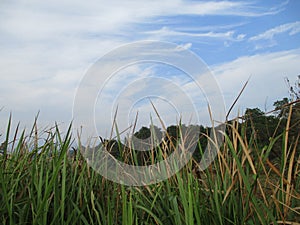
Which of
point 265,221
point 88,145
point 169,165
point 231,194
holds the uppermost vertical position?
point 88,145

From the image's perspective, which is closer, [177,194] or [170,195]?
[170,195]

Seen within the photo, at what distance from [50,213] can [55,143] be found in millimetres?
742

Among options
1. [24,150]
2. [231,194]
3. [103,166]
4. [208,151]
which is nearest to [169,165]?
[208,151]

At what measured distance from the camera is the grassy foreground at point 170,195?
221 centimetres

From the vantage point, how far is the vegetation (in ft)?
7.25

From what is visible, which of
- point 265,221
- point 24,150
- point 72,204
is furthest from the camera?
point 24,150

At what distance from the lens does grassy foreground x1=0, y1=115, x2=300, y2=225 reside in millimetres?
2207

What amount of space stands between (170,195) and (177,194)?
237 mm

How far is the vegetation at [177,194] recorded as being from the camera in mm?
2209

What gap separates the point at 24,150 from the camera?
3611 millimetres

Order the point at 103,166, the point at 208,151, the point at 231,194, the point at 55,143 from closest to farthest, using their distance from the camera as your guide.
→ the point at 231,194
the point at 208,151
the point at 103,166
the point at 55,143

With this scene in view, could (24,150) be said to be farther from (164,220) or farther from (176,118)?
(164,220)

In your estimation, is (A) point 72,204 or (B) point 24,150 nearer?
(A) point 72,204

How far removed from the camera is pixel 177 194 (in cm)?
272
